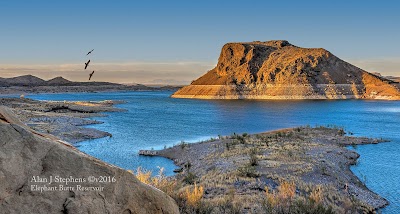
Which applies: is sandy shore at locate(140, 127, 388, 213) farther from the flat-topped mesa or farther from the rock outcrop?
the flat-topped mesa

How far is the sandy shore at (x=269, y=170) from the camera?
47.0 ft

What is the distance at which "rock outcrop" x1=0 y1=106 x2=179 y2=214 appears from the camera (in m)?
5.57

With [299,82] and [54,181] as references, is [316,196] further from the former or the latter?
[299,82]

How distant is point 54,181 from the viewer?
5.87 meters

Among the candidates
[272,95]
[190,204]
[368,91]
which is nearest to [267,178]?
[190,204]

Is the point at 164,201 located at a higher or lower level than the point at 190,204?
higher

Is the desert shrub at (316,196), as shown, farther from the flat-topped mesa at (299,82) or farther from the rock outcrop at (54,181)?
the flat-topped mesa at (299,82)

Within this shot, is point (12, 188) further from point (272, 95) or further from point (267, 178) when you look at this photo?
point (272, 95)

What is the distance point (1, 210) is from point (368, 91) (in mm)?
175943

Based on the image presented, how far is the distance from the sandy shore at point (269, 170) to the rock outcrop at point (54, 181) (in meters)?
5.87

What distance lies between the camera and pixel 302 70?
171875 millimetres

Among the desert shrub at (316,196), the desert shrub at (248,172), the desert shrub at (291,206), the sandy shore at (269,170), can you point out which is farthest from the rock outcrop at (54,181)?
the desert shrub at (248,172)

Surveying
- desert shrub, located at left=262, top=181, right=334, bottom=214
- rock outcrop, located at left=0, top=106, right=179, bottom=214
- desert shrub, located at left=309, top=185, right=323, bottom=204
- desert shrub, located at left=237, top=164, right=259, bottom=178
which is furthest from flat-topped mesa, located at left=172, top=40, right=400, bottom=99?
rock outcrop, located at left=0, top=106, right=179, bottom=214

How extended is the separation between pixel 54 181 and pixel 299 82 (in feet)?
543
